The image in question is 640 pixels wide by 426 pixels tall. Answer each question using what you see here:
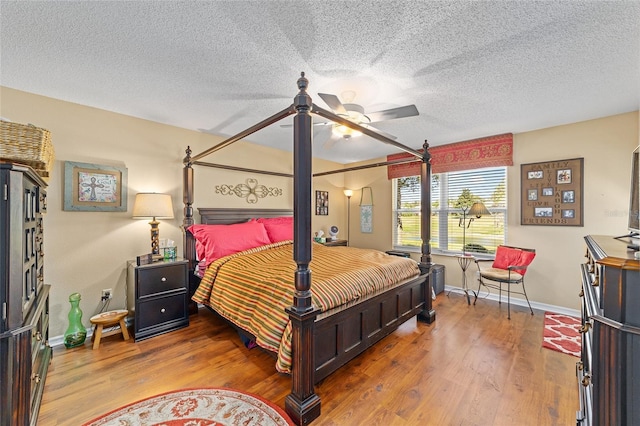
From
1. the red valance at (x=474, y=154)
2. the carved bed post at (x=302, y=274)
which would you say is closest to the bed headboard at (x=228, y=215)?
the carved bed post at (x=302, y=274)

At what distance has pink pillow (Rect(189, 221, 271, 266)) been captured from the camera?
315 centimetres

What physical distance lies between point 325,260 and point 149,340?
6.53 ft

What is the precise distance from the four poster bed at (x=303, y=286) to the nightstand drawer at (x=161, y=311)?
0.25m

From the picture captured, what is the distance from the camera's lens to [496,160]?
383 cm

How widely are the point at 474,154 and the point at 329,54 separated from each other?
3173 mm

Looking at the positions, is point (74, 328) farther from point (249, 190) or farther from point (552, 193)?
point (552, 193)

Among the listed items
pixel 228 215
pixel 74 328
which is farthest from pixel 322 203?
pixel 74 328

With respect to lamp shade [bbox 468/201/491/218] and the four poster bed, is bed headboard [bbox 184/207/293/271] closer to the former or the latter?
the four poster bed

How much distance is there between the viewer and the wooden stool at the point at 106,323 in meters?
2.50

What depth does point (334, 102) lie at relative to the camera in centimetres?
209

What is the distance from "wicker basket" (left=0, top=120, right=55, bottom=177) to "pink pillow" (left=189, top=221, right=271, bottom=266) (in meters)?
1.67

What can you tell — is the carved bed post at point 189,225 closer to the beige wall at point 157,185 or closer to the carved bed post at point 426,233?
the beige wall at point 157,185

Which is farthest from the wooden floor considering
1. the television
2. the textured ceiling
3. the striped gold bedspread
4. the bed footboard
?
the textured ceiling

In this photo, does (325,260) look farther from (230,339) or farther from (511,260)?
(511,260)
